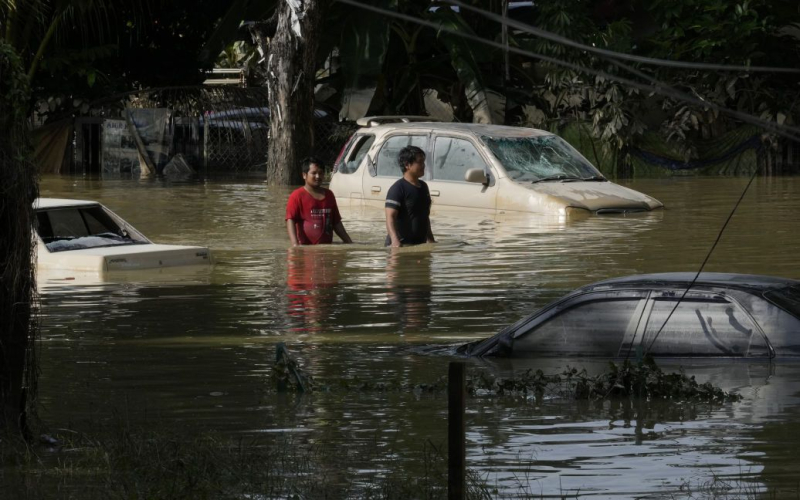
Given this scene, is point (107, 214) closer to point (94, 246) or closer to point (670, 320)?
point (94, 246)

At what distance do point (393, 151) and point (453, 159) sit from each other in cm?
91

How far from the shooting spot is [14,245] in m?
7.26

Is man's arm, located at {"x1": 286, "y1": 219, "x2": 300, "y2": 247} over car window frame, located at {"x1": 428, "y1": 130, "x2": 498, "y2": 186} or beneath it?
beneath

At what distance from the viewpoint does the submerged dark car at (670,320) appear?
348 inches

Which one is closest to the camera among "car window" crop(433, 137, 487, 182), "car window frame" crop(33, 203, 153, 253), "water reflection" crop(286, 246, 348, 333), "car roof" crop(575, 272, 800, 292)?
"car roof" crop(575, 272, 800, 292)

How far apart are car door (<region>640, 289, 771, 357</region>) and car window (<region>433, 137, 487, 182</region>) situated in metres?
10.8

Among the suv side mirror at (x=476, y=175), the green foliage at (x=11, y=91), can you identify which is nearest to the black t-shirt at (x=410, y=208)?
the suv side mirror at (x=476, y=175)

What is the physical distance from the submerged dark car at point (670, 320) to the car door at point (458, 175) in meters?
9.99

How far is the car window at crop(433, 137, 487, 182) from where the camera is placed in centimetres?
2003

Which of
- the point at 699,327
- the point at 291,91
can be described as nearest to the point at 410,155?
the point at 699,327

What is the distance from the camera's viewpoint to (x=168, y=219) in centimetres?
2189

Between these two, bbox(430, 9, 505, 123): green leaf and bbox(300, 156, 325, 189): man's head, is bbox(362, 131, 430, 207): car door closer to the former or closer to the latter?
bbox(300, 156, 325, 189): man's head

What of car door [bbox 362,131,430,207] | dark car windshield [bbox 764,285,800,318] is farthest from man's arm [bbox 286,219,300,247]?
dark car windshield [bbox 764,285,800,318]

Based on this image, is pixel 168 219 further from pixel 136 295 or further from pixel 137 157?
pixel 137 157
